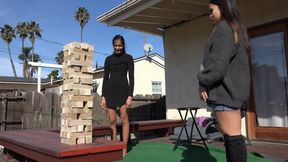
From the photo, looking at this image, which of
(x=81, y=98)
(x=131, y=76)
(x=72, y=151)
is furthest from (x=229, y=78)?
(x=131, y=76)

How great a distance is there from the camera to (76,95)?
346 centimetres

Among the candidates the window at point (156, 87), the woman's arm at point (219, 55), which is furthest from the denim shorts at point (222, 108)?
the window at point (156, 87)

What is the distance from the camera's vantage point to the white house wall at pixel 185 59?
6.78 metres

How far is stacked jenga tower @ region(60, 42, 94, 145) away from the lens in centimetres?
341

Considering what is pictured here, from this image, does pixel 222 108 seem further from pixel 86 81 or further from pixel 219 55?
pixel 86 81

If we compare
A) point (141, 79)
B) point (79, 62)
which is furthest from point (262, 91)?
point (141, 79)

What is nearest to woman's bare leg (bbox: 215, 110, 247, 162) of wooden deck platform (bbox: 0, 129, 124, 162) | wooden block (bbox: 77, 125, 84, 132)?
wooden deck platform (bbox: 0, 129, 124, 162)

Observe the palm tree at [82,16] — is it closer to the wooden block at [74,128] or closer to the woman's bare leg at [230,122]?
the wooden block at [74,128]

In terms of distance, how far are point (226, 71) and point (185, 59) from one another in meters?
5.04

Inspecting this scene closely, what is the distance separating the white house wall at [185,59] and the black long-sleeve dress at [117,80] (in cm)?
273

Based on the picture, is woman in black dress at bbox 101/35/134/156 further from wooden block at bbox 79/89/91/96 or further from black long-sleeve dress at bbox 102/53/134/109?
wooden block at bbox 79/89/91/96

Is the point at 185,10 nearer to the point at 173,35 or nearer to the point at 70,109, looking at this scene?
the point at 173,35

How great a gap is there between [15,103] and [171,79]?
5163 millimetres

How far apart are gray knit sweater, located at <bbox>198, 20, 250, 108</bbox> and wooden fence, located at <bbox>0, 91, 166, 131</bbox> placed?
22.8 feet
